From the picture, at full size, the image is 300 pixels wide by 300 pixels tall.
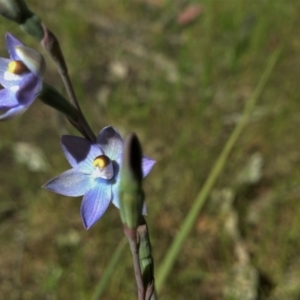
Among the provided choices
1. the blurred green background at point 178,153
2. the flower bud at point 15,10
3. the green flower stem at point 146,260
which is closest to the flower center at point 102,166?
the green flower stem at point 146,260

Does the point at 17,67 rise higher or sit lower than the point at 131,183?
higher

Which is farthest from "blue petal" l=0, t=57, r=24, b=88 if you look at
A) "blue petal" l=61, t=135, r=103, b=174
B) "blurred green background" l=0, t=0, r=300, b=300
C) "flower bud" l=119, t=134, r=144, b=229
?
"blurred green background" l=0, t=0, r=300, b=300

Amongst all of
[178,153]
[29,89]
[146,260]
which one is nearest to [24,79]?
[29,89]

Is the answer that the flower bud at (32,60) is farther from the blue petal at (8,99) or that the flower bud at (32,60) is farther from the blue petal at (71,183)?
the blue petal at (71,183)

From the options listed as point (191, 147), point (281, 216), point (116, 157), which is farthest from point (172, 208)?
→ point (116, 157)

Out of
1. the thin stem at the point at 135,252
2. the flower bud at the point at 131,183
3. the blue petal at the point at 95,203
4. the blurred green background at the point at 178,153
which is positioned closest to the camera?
the flower bud at the point at 131,183

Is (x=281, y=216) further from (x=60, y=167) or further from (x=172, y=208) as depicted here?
(x=60, y=167)

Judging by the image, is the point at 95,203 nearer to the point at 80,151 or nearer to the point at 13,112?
the point at 80,151
